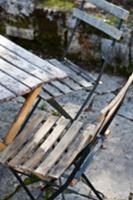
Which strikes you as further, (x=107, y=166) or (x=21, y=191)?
(x=107, y=166)

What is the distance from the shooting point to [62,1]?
5672mm

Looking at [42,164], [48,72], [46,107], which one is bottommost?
[46,107]

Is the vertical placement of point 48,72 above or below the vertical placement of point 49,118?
above

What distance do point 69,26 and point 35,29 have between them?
0.37 metres

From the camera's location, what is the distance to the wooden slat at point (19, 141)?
317 cm

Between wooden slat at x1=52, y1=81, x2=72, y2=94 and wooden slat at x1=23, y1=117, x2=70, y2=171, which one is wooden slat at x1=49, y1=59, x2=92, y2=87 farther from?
wooden slat at x1=23, y1=117, x2=70, y2=171

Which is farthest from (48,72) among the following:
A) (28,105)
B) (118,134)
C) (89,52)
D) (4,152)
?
(89,52)

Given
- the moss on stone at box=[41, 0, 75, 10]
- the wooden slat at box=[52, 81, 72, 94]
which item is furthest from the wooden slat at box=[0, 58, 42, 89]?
the moss on stone at box=[41, 0, 75, 10]

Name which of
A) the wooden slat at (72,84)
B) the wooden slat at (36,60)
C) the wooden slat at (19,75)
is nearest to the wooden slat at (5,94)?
the wooden slat at (19,75)

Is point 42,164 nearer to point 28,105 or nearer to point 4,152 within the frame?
point 4,152

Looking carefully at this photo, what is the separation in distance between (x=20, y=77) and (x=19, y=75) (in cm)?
4

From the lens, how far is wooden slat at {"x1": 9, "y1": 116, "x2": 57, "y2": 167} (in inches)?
123

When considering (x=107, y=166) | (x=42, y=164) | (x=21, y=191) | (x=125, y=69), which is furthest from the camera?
(x=125, y=69)

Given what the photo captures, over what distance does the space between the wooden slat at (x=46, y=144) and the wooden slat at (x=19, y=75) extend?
361mm
